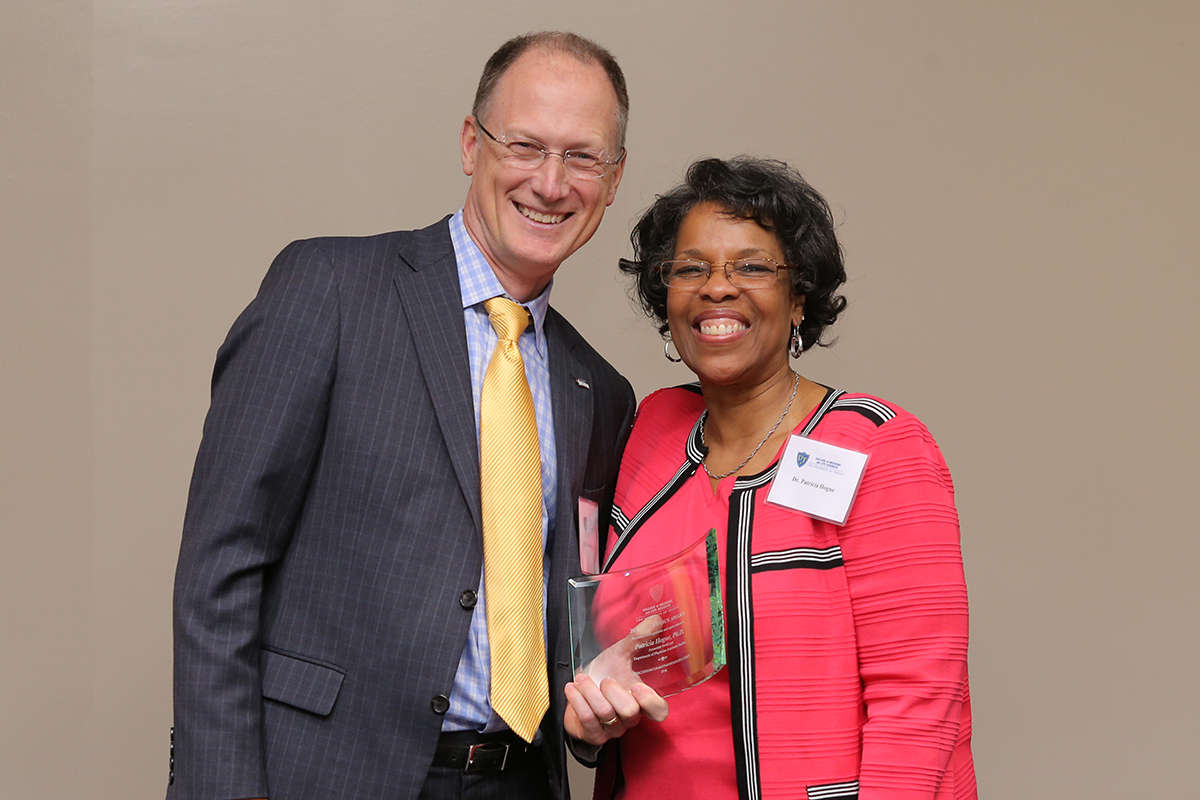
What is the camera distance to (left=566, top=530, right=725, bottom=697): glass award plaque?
71.4 inches

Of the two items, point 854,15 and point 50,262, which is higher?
point 854,15

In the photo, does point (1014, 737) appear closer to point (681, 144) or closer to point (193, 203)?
point (681, 144)

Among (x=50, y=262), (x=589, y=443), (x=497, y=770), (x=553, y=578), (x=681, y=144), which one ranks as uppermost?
(x=681, y=144)

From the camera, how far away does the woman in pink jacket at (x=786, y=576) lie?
5.95ft

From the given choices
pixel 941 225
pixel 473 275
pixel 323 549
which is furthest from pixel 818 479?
pixel 941 225

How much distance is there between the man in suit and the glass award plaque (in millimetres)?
93

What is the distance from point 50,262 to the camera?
3.37m

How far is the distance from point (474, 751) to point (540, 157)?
1098 mm

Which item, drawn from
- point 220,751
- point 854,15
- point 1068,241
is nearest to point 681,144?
point 854,15

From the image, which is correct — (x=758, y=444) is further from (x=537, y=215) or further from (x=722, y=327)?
(x=537, y=215)

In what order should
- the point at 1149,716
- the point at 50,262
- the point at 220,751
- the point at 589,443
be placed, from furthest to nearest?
1. the point at 1149,716
2. the point at 50,262
3. the point at 589,443
4. the point at 220,751

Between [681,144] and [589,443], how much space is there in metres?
1.84

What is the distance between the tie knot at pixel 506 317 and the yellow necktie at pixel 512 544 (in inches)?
1.5

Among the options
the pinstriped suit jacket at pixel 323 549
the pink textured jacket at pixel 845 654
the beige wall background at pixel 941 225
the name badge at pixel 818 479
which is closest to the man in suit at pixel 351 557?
the pinstriped suit jacket at pixel 323 549
